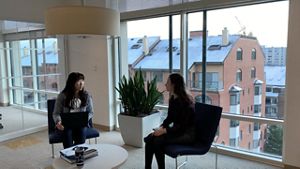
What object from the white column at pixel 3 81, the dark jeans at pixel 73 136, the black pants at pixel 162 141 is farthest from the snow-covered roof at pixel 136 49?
the white column at pixel 3 81

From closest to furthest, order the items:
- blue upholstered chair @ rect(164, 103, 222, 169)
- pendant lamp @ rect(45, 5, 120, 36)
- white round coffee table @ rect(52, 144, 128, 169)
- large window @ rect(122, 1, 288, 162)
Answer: pendant lamp @ rect(45, 5, 120, 36)
white round coffee table @ rect(52, 144, 128, 169)
blue upholstered chair @ rect(164, 103, 222, 169)
large window @ rect(122, 1, 288, 162)

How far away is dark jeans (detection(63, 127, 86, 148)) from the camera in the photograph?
3138 millimetres

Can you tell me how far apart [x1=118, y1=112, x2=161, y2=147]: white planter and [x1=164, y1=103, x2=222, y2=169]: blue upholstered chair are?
996mm

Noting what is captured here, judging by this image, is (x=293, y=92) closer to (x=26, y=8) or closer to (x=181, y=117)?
(x=181, y=117)

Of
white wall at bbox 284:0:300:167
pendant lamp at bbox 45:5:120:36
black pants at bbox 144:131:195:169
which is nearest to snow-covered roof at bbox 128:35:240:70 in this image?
white wall at bbox 284:0:300:167

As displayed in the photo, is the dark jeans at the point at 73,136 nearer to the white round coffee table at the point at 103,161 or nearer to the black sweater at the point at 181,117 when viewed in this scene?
the white round coffee table at the point at 103,161

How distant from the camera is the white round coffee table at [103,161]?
2224 mm

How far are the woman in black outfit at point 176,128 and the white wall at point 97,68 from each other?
204 cm

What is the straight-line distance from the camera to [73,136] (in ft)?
10.6

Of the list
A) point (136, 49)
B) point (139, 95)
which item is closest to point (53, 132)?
point (139, 95)

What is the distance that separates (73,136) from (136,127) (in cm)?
97

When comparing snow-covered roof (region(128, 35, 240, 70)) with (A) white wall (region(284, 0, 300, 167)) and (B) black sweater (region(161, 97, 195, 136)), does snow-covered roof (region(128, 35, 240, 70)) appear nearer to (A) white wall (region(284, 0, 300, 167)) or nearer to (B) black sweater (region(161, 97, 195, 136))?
(A) white wall (region(284, 0, 300, 167))

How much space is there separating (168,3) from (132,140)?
2131 mm

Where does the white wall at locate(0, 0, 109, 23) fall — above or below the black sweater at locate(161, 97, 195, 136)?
above
